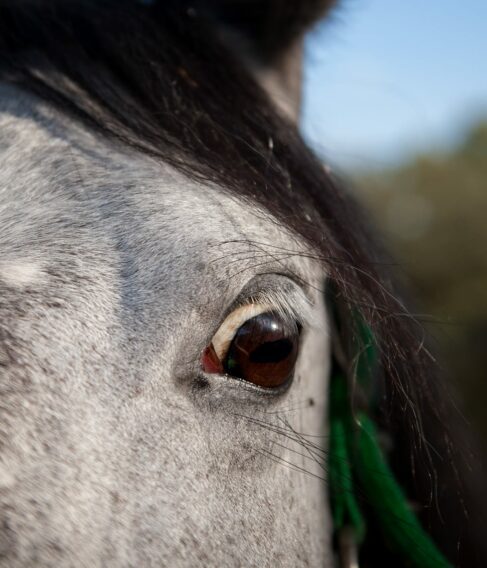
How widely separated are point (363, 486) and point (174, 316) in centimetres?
90

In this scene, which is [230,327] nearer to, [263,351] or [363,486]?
[263,351]

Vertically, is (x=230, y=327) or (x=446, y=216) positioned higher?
(x=446, y=216)

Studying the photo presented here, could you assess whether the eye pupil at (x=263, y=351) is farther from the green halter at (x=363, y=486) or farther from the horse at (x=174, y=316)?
the green halter at (x=363, y=486)

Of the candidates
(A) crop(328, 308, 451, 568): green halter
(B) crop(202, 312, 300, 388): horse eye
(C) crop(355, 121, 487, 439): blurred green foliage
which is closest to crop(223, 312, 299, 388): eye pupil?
(B) crop(202, 312, 300, 388): horse eye

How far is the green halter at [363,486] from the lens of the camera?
1.78 meters

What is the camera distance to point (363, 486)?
1.87 m

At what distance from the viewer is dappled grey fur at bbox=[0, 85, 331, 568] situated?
1.12 m

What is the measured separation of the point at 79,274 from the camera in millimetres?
1285

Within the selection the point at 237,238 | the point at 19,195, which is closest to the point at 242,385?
the point at 237,238

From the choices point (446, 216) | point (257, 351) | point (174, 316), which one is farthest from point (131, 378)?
point (446, 216)

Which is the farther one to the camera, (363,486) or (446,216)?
(446,216)

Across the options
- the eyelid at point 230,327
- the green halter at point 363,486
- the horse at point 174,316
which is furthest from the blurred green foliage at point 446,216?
the eyelid at point 230,327

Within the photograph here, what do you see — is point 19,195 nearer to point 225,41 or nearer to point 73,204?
point 73,204

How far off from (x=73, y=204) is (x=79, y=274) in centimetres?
20
